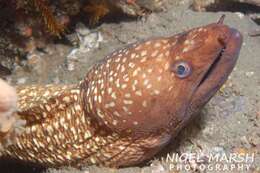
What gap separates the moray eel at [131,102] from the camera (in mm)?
2676

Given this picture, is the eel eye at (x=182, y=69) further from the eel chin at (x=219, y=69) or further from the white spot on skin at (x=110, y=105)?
the white spot on skin at (x=110, y=105)

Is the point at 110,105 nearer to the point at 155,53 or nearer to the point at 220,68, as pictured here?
the point at 155,53

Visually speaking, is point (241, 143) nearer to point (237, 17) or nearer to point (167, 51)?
point (167, 51)

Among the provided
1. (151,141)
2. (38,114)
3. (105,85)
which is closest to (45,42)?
(38,114)

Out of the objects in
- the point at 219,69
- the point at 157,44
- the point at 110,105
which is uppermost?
the point at 157,44

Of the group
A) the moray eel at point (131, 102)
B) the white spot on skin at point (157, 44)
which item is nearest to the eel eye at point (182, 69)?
the moray eel at point (131, 102)

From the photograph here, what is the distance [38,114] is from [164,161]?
1241mm

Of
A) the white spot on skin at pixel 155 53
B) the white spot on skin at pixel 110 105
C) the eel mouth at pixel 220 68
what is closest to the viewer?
the eel mouth at pixel 220 68

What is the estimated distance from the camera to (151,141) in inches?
120

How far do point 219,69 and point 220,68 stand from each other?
10mm

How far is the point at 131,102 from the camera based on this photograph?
2834 millimetres

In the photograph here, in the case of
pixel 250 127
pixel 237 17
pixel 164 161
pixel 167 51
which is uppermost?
pixel 167 51

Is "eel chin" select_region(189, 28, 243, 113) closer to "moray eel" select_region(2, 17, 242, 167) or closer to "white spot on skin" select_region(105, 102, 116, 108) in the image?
"moray eel" select_region(2, 17, 242, 167)

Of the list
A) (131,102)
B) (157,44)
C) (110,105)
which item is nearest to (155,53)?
(157,44)
